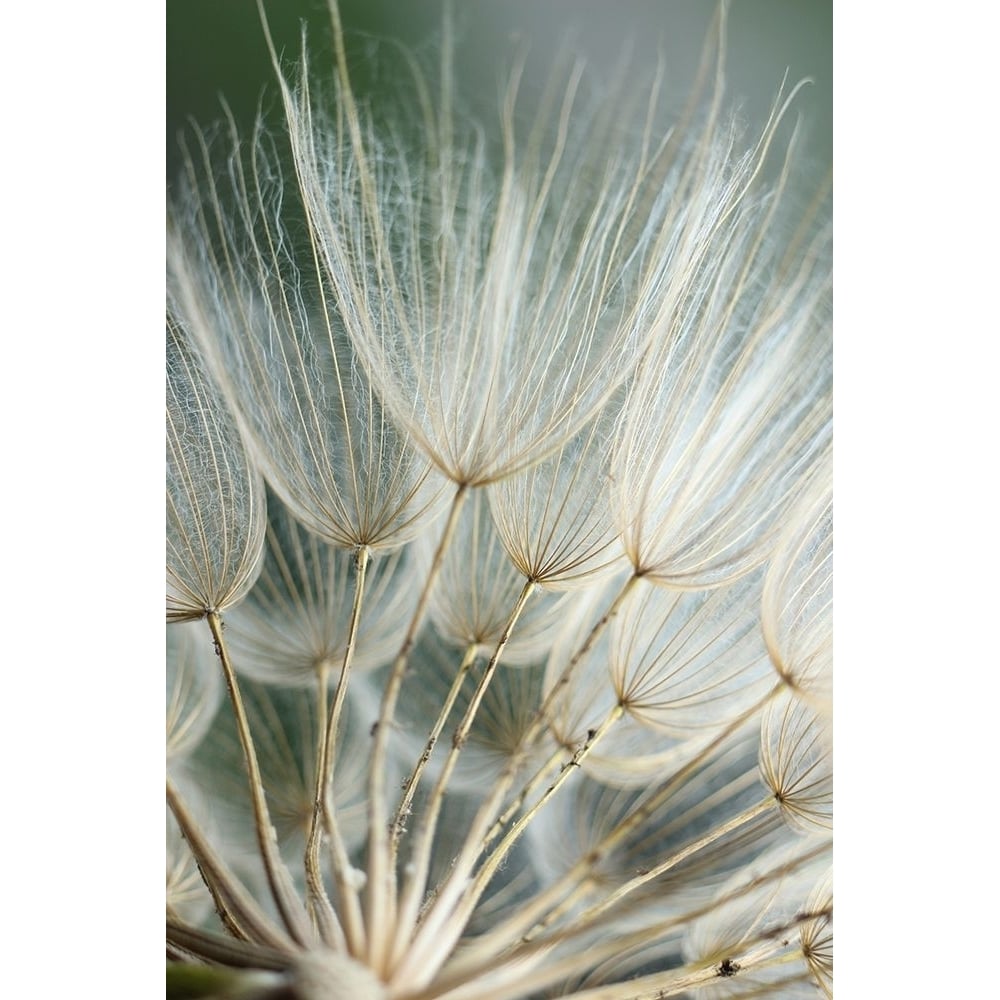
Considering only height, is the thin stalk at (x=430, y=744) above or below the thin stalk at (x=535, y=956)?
above

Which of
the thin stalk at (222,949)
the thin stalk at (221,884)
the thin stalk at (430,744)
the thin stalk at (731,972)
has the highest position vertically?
the thin stalk at (430,744)

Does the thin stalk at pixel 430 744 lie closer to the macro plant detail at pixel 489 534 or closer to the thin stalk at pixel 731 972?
the macro plant detail at pixel 489 534

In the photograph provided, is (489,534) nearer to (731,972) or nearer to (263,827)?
(263,827)

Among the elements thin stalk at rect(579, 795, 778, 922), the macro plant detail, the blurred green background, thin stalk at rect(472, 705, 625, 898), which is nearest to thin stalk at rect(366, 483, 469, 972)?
the macro plant detail

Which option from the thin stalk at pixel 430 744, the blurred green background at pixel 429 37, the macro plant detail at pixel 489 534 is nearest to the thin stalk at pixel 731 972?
the macro plant detail at pixel 489 534
